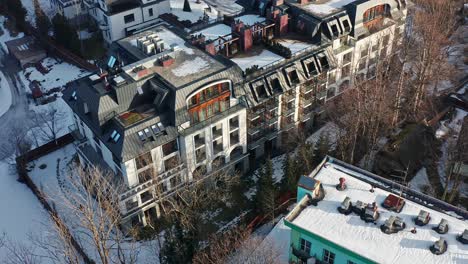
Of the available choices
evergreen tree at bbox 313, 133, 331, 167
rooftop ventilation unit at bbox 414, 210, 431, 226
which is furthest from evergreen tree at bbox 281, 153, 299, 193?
rooftop ventilation unit at bbox 414, 210, 431, 226

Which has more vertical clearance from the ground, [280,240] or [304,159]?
[304,159]

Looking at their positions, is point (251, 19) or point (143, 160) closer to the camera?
point (143, 160)

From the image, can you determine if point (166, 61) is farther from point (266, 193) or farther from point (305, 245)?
point (305, 245)

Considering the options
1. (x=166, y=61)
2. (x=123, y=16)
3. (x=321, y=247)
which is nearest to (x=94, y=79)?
(x=166, y=61)

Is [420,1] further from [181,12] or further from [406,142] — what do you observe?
[181,12]

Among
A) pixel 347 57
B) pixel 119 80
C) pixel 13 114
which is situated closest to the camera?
pixel 119 80

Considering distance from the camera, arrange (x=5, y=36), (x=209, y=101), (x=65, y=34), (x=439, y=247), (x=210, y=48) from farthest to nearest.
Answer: (x=5, y=36)
(x=65, y=34)
(x=210, y=48)
(x=209, y=101)
(x=439, y=247)

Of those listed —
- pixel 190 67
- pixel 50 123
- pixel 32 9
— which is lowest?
pixel 50 123
